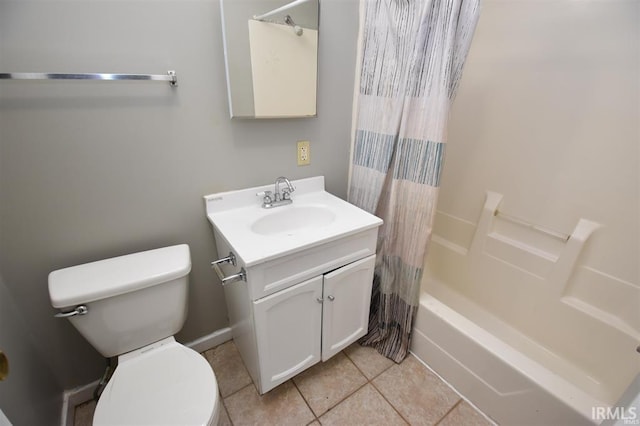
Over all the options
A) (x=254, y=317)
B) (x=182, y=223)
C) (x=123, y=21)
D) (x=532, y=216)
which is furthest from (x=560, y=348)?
(x=123, y=21)

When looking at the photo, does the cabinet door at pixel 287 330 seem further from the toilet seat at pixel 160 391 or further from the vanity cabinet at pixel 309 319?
the toilet seat at pixel 160 391

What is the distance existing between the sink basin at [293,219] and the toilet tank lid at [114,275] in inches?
14.5

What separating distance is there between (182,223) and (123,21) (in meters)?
0.75

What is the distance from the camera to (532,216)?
4.69ft

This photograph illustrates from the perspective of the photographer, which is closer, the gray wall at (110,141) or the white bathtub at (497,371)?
the gray wall at (110,141)

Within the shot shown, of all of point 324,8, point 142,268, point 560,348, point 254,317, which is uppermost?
point 324,8

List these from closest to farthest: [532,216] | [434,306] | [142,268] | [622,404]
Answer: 1. [622,404]
2. [142,268]
3. [434,306]
4. [532,216]

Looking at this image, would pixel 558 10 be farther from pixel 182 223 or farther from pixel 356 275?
pixel 182 223

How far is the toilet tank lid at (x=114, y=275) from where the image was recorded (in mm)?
853

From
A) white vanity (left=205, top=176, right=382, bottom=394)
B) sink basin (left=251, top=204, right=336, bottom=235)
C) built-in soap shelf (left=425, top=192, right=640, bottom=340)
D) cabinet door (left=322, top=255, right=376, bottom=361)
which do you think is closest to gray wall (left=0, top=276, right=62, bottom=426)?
white vanity (left=205, top=176, right=382, bottom=394)

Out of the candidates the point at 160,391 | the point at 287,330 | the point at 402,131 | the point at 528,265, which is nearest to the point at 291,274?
the point at 287,330

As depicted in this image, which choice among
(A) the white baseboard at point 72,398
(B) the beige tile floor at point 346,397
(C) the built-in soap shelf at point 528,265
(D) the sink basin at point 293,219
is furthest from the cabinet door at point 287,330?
(C) the built-in soap shelf at point 528,265

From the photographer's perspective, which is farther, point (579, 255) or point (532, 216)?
point (532, 216)

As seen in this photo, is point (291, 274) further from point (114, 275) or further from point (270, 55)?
point (270, 55)
